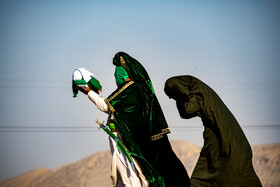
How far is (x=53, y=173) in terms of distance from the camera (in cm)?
1705

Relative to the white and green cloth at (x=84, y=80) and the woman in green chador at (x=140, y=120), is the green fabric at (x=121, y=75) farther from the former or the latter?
the white and green cloth at (x=84, y=80)

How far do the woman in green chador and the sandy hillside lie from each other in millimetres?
6906

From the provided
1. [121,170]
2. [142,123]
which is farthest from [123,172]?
[142,123]

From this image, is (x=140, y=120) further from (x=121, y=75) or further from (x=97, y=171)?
(x=97, y=171)

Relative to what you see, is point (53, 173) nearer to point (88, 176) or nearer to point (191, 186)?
point (88, 176)

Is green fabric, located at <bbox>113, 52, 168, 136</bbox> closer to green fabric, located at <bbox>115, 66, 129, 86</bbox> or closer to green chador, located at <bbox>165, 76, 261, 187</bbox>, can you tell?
green fabric, located at <bbox>115, 66, 129, 86</bbox>

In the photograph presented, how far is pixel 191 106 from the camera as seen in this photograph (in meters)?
7.13

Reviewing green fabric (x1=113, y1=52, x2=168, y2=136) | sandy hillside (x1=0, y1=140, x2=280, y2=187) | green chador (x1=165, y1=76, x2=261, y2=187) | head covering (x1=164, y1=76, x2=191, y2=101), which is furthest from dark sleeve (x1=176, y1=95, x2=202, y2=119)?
sandy hillside (x1=0, y1=140, x2=280, y2=187)

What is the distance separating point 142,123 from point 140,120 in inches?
1.9

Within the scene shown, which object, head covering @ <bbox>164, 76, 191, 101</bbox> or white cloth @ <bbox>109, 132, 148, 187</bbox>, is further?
white cloth @ <bbox>109, 132, 148, 187</bbox>

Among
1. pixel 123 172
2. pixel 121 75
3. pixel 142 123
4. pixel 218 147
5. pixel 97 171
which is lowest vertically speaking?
pixel 97 171

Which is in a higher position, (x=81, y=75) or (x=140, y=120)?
(x=81, y=75)

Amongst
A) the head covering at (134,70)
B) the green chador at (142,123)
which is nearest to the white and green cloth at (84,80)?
the green chador at (142,123)

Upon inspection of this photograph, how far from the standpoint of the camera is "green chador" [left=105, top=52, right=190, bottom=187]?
764 cm
